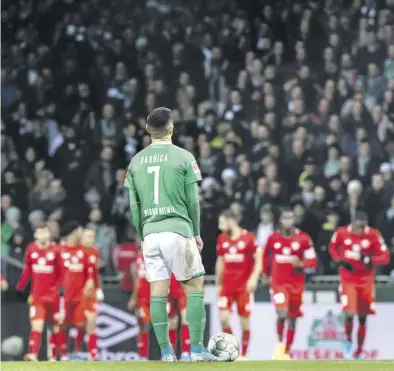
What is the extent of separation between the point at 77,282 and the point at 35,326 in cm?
91

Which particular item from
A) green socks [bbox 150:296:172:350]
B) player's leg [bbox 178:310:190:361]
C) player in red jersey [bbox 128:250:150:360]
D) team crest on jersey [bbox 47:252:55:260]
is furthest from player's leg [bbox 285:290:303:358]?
green socks [bbox 150:296:172:350]

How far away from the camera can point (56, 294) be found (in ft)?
51.7

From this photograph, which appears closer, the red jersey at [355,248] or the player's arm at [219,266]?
the red jersey at [355,248]

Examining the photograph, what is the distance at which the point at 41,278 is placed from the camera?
1559 cm

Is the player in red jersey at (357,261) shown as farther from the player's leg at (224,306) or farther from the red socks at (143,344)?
the red socks at (143,344)

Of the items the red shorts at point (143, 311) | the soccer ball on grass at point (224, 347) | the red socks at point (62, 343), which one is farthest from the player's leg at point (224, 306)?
the soccer ball on grass at point (224, 347)

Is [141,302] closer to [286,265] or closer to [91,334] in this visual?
[91,334]

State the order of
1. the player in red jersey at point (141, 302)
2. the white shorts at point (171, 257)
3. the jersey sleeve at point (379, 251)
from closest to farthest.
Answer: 1. the white shorts at point (171, 257)
2. the jersey sleeve at point (379, 251)
3. the player in red jersey at point (141, 302)

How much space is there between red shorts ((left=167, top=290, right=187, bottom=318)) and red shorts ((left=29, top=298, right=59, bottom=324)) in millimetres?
1467

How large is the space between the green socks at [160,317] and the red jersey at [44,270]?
728 centimetres

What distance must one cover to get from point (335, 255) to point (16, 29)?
8.44 m

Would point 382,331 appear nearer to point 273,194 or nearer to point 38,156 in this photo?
point 273,194

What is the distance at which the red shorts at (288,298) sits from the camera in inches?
600

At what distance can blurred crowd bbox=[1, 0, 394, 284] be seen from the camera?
16.8m
